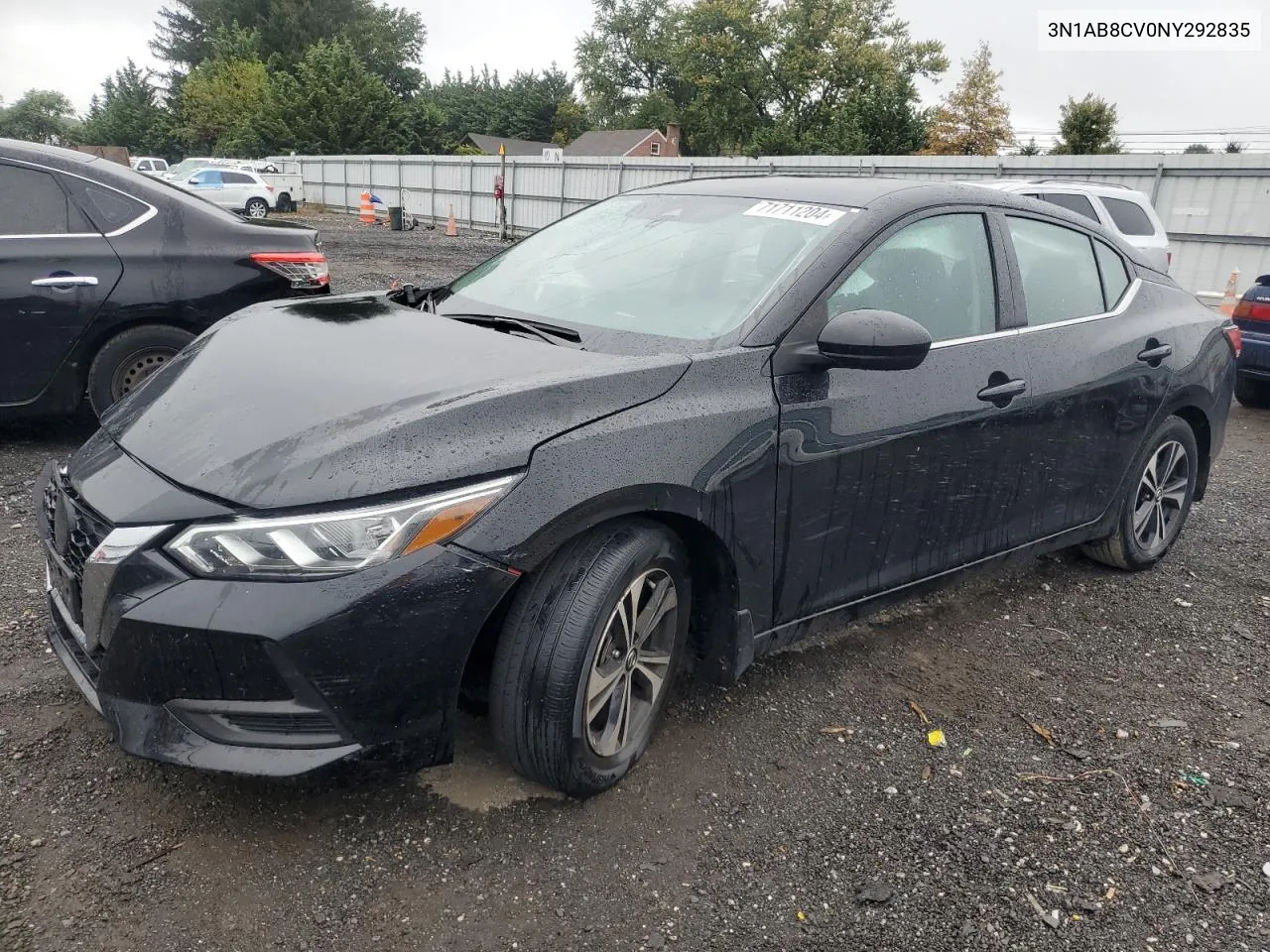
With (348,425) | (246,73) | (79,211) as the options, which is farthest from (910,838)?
(246,73)

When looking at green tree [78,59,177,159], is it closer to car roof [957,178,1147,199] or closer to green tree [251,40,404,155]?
green tree [251,40,404,155]

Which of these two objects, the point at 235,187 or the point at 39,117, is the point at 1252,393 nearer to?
the point at 235,187

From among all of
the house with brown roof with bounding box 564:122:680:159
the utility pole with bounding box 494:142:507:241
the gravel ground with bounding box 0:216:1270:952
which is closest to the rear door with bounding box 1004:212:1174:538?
the gravel ground with bounding box 0:216:1270:952

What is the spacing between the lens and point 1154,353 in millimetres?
3980

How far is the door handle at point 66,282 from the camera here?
15.9 feet

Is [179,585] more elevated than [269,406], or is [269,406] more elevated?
[269,406]

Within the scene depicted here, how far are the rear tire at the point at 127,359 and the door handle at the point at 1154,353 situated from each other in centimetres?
455

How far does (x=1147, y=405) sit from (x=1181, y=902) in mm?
2224

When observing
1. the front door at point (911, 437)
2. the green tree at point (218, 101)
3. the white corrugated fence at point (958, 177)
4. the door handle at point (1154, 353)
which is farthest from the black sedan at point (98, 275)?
the green tree at point (218, 101)

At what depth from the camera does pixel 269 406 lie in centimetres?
238

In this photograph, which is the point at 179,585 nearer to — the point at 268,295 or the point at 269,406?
the point at 269,406

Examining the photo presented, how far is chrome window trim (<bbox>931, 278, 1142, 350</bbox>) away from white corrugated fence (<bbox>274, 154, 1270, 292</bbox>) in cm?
375

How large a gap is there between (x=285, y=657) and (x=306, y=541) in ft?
0.80

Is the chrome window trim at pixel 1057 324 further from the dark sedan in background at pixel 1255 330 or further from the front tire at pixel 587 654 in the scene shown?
the dark sedan in background at pixel 1255 330
